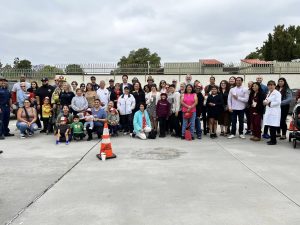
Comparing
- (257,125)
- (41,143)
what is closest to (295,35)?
(257,125)

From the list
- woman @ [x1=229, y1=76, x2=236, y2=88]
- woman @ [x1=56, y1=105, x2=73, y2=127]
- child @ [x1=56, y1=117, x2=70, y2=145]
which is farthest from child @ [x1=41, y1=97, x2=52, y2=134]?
woman @ [x1=229, y1=76, x2=236, y2=88]

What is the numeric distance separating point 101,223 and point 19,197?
1694 millimetres

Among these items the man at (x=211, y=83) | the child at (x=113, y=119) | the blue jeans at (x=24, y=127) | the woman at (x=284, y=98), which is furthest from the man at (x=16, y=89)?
the woman at (x=284, y=98)

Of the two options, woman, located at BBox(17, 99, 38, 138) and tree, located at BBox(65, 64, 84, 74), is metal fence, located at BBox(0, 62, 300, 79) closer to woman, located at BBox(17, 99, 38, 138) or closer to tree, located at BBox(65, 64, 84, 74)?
tree, located at BBox(65, 64, 84, 74)

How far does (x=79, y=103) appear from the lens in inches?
426

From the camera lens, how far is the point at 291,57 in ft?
140

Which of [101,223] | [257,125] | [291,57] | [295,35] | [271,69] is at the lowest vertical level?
[101,223]

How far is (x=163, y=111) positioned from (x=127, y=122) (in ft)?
4.62

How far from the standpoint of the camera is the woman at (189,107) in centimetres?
1038

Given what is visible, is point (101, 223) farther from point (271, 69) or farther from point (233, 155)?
point (271, 69)

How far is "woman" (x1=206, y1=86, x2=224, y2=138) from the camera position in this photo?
10.5 m

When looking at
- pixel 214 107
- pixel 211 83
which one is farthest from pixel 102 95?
pixel 214 107

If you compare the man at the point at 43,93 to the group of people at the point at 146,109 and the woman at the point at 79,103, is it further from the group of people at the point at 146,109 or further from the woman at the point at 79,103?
the woman at the point at 79,103

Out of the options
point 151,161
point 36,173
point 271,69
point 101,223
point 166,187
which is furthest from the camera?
point 271,69
